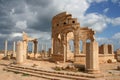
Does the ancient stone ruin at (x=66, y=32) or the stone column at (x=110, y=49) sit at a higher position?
the ancient stone ruin at (x=66, y=32)

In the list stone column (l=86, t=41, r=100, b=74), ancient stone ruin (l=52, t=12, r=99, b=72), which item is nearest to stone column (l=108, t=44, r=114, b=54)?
ancient stone ruin (l=52, t=12, r=99, b=72)

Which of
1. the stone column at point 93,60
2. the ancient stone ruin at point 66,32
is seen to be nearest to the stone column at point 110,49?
the ancient stone ruin at point 66,32

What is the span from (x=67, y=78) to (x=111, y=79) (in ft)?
9.24

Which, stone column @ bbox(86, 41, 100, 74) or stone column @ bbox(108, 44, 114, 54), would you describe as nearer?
stone column @ bbox(86, 41, 100, 74)

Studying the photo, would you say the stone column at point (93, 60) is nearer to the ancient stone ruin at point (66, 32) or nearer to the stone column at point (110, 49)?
the ancient stone ruin at point (66, 32)

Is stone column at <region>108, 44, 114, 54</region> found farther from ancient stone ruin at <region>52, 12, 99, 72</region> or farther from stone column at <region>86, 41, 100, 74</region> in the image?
stone column at <region>86, 41, 100, 74</region>

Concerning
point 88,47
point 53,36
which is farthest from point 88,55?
point 53,36

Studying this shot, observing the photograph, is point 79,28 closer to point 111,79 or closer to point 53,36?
point 53,36

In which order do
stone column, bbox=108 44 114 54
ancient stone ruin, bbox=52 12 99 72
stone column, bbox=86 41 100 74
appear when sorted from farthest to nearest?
stone column, bbox=108 44 114 54 < ancient stone ruin, bbox=52 12 99 72 < stone column, bbox=86 41 100 74

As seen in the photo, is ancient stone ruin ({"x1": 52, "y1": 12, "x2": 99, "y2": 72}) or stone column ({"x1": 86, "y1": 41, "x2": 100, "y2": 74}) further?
ancient stone ruin ({"x1": 52, "y1": 12, "x2": 99, "y2": 72})

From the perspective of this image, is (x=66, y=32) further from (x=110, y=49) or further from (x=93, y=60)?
(x=93, y=60)

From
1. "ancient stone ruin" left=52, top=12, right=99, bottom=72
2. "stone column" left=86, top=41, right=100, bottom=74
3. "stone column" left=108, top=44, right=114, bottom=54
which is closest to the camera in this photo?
"stone column" left=86, top=41, right=100, bottom=74

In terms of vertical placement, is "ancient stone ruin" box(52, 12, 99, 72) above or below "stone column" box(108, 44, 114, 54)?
above

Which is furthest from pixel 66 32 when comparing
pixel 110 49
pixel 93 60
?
pixel 93 60
